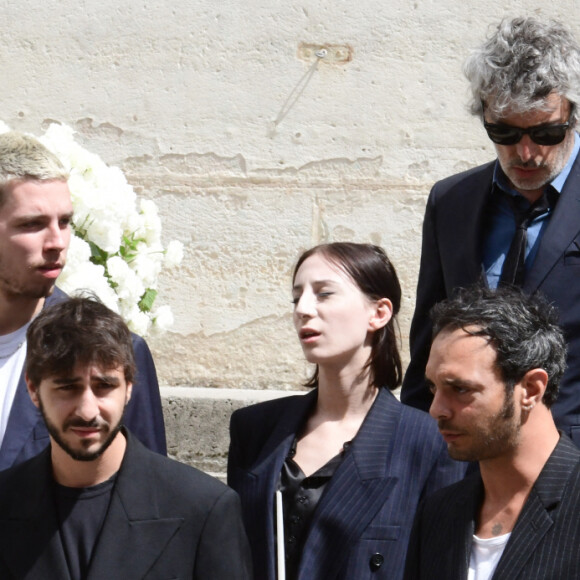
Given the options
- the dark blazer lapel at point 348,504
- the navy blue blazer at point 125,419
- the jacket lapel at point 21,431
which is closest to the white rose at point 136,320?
the navy blue blazer at point 125,419

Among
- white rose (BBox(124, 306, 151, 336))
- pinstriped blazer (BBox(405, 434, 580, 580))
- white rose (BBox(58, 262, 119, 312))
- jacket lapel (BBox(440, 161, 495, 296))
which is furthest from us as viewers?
white rose (BBox(124, 306, 151, 336))

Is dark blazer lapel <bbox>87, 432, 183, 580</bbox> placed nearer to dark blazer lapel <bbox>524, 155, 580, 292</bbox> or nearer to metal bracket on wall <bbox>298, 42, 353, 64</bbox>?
dark blazer lapel <bbox>524, 155, 580, 292</bbox>

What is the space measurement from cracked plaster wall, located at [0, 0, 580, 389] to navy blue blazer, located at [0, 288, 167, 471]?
2111 mm

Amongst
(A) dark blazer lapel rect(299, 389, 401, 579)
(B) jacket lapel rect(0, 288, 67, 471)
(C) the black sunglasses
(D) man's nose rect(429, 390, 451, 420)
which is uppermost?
(C) the black sunglasses

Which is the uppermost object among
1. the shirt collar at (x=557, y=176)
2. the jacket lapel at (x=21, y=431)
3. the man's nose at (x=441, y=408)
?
the shirt collar at (x=557, y=176)

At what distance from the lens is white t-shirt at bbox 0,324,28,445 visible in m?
2.96

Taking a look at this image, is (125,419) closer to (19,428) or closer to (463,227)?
(19,428)

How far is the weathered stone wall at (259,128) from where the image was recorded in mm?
5242

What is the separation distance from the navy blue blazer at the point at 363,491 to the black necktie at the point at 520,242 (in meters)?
0.38

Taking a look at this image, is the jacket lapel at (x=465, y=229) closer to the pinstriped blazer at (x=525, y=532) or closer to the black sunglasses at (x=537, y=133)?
the black sunglasses at (x=537, y=133)

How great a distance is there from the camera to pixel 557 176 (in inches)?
122

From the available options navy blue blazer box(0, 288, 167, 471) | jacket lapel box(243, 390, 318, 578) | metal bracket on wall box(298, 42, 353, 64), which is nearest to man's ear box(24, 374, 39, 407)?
navy blue blazer box(0, 288, 167, 471)

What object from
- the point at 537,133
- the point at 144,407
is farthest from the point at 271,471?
the point at 537,133

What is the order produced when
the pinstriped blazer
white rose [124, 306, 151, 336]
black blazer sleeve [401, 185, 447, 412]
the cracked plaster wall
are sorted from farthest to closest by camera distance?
the cracked plaster wall → white rose [124, 306, 151, 336] → black blazer sleeve [401, 185, 447, 412] → the pinstriped blazer
